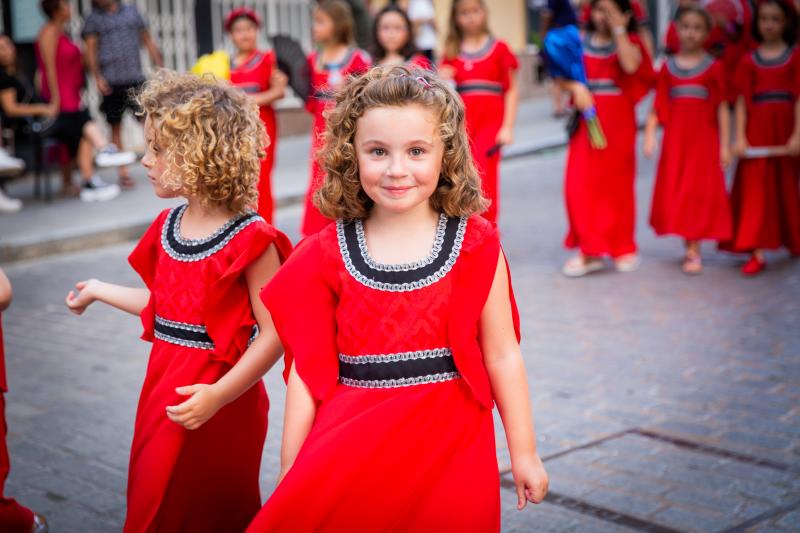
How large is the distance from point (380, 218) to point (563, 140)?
14060 millimetres

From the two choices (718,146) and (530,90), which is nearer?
(718,146)

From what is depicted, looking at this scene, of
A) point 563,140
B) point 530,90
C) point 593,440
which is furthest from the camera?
point 530,90

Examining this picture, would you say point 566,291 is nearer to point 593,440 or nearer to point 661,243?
A: point 661,243

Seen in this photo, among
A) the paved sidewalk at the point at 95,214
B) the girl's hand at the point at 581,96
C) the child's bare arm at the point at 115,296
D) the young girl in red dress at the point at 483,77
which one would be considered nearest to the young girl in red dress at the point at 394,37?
the young girl in red dress at the point at 483,77

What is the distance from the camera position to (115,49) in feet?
45.5

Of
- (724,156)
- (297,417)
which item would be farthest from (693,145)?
(297,417)

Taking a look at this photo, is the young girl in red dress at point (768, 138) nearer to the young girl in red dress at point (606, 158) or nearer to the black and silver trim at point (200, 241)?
the young girl in red dress at point (606, 158)

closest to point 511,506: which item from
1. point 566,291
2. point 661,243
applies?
point 566,291

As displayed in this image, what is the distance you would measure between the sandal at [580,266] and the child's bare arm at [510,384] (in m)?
5.88

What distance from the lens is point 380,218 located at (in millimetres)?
3045

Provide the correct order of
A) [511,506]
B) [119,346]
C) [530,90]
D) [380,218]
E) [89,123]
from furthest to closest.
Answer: [530,90], [89,123], [119,346], [511,506], [380,218]

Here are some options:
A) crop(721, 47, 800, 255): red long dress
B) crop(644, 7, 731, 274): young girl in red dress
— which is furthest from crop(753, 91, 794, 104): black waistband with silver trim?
crop(644, 7, 731, 274): young girl in red dress

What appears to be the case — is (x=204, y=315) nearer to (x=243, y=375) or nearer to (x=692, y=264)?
(x=243, y=375)

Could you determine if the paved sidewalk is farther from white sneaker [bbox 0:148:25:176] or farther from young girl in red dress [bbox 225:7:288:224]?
young girl in red dress [bbox 225:7:288:224]
